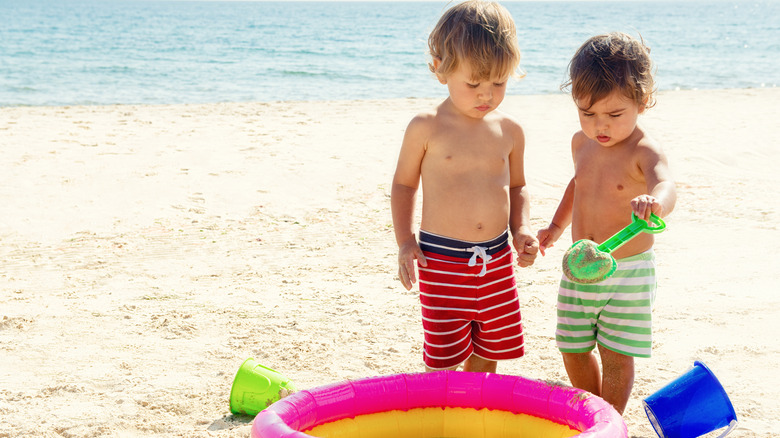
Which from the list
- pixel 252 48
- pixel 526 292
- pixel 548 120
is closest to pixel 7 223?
pixel 526 292

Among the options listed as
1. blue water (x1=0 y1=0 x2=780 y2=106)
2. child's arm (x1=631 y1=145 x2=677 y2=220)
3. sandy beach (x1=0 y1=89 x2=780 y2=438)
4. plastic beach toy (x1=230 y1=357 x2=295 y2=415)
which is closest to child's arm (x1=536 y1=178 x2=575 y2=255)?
child's arm (x1=631 y1=145 x2=677 y2=220)

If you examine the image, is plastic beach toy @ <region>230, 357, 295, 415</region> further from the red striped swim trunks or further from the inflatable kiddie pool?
the red striped swim trunks

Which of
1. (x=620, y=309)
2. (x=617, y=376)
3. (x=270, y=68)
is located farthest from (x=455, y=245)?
(x=270, y=68)

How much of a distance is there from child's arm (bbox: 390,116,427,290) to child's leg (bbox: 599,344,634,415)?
797 mm

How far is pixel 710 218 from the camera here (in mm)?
6129

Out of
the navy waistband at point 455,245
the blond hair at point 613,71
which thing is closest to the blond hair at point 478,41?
the blond hair at point 613,71

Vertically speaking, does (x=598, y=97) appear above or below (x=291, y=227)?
above

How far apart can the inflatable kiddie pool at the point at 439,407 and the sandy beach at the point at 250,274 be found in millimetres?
480

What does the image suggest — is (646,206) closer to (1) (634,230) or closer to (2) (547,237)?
(1) (634,230)

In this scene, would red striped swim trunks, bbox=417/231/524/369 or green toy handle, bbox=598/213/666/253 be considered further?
red striped swim trunks, bbox=417/231/524/369

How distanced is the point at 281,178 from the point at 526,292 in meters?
3.41

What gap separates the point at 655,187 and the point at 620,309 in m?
0.49

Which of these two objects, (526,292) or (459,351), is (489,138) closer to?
(459,351)

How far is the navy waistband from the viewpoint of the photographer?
2.86m
